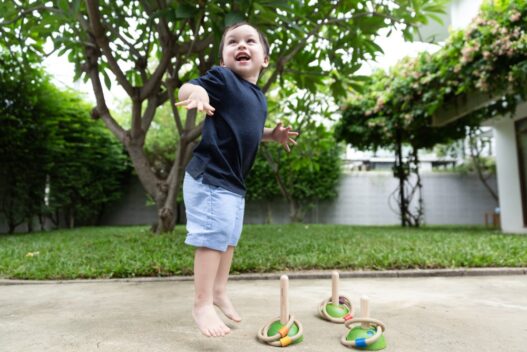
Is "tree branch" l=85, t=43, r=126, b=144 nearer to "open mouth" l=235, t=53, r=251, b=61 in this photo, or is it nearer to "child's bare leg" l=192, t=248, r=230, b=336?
"open mouth" l=235, t=53, r=251, b=61

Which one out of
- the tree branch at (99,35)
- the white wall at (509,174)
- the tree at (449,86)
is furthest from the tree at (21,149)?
the white wall at (509,174)

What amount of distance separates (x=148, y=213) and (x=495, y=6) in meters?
9.67

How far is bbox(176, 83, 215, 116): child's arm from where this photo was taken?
57.2 inches

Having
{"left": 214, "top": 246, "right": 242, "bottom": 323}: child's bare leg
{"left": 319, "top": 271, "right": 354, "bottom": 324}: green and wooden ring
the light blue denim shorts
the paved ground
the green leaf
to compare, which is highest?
the green leaf

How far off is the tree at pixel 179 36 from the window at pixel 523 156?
15.7 ft

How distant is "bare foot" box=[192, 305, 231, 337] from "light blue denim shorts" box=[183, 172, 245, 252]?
0.78 feet

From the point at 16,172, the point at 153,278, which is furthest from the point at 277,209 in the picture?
the point at 153,278

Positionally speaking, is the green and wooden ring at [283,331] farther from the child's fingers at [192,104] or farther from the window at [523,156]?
the window at [523,156]

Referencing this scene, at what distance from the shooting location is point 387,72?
8391mm

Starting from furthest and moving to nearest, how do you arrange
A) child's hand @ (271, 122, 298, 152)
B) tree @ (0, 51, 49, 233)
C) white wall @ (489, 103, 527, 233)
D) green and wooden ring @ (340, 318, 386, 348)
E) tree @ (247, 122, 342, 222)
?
tree @ (247, 122, 342, 222) → white wall @ (489, 103, 527, 233) → tree @ (0, 51, 49, 233) → child's hand @ (271, 122, 298, 152) → green and wooden ring @ (340, 318, 386, 348)

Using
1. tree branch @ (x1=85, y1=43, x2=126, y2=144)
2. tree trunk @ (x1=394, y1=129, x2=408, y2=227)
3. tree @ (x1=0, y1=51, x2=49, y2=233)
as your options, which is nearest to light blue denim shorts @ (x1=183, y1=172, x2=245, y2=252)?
tree branch @ (x1=85, y1=43, x2=126, y2=144)

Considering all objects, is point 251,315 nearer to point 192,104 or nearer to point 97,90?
point 192,104

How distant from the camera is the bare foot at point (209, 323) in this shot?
1.50 m

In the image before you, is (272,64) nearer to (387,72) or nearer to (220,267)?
(220,267)
